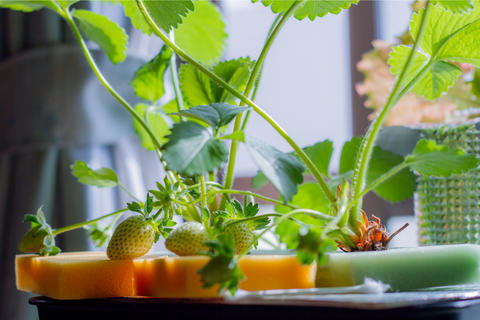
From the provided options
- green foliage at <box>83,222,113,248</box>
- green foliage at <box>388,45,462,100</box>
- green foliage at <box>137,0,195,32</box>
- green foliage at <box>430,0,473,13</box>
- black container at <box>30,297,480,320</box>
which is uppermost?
green foliage at <box>137,0,195,32</box>

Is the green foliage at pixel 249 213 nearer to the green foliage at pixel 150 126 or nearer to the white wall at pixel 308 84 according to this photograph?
the green foliage at pixel 150 126

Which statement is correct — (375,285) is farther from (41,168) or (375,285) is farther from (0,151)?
(0,151)

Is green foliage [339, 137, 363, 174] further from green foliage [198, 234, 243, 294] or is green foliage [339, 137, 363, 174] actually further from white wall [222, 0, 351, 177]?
white wall [222, 0, 351, 177]

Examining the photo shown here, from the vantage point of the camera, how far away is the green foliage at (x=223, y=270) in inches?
11.5

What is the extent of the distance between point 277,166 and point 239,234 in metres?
0.11

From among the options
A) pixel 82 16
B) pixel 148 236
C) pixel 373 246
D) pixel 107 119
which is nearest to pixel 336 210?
pixel 373 246

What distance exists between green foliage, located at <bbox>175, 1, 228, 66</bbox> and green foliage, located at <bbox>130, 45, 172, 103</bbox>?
53 mm

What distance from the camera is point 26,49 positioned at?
1.00 meters

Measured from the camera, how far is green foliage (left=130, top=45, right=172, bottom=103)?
0.58 metres

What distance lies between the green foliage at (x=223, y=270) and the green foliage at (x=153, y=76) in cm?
37

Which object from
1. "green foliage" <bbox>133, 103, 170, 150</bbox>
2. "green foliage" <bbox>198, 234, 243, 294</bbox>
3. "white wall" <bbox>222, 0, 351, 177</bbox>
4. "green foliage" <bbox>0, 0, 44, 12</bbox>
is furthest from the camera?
"white wall" <bbox>222, 0, 351, 177</bbox>

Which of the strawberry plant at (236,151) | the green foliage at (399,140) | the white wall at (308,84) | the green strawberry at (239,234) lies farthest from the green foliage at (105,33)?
the white wall at (308,84)

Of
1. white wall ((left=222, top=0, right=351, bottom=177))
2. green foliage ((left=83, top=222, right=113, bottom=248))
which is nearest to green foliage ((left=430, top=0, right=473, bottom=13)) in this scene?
green foliage ((left=83, top=222, right=113, bottom=248))

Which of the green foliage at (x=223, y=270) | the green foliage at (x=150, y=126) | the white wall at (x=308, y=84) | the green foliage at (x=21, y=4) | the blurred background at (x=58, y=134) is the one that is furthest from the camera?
the white wall at (x=308, y=84)
